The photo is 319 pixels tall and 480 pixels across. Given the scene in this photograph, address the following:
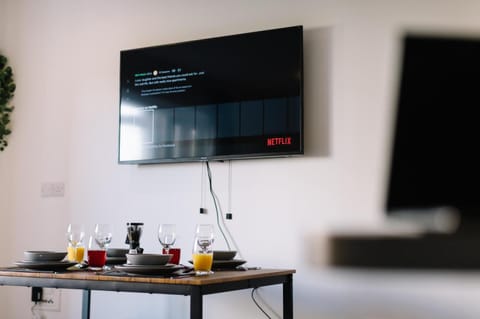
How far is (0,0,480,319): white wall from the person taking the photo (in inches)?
119

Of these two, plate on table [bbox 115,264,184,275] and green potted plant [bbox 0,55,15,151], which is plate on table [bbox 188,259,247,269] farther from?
green potted plant [bbox 0,55,15,151]

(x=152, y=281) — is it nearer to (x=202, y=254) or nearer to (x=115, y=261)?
(x=202, y=254)

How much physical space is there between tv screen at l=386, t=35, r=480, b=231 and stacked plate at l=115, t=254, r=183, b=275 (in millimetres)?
1181

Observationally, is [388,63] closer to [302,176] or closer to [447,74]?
[447,74]

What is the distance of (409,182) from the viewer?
294 centimetres

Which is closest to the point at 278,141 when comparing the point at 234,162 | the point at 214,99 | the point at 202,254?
the point at 234,162

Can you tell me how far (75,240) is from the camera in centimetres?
279

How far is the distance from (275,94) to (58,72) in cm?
156

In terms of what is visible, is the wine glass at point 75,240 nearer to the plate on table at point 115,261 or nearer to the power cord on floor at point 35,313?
the plate on table at point 115,261

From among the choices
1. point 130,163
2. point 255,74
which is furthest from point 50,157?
point 255,74

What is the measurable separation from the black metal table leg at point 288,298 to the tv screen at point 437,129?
0.60 meters

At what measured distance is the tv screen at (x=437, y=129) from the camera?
9.37 ft

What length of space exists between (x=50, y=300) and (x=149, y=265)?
1.76 metres

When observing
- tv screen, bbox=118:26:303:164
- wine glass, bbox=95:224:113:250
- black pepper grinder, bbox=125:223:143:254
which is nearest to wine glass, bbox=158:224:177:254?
black pepper grinder, bbox=125:223:143:254
